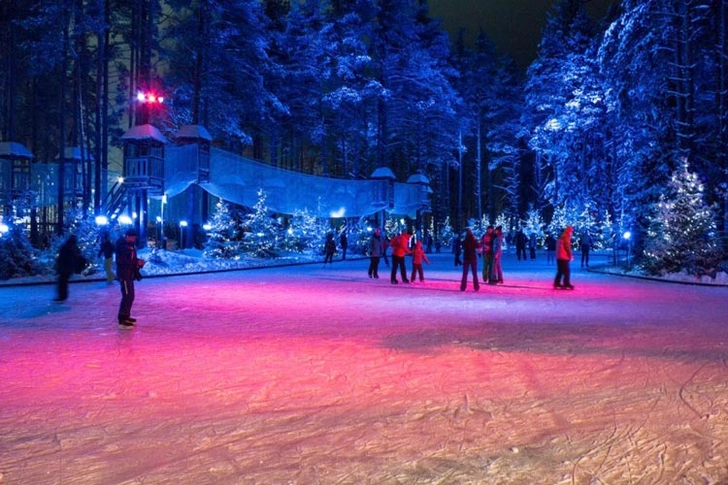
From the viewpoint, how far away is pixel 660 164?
2492 cm

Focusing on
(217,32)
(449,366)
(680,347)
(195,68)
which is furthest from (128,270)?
(217,32)

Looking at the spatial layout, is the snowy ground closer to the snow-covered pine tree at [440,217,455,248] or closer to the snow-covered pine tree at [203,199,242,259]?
the snow-covered pine tree at [203,199,242,259]

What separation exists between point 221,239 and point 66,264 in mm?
17480

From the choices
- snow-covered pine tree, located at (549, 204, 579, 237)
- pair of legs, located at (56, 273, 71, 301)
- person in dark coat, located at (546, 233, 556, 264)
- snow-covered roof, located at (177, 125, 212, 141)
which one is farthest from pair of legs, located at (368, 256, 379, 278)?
snow-covered pine tree, located at (549, 204, 579, 237)

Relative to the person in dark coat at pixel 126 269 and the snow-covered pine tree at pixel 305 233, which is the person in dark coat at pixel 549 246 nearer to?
the snow-covered pine tree at pixel 305 233

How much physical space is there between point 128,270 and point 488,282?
12.3 m

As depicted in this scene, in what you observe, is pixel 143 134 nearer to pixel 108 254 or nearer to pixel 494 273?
pixel 108 254

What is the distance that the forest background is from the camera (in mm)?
25859

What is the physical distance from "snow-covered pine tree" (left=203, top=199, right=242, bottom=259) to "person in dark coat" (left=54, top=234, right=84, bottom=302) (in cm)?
1650

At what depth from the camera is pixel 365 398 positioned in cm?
577

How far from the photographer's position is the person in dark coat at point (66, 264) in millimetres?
14078

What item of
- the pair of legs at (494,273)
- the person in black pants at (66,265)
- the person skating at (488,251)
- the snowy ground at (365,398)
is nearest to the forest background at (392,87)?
the pair of legs at (494,273)

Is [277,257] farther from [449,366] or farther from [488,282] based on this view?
[449,366]

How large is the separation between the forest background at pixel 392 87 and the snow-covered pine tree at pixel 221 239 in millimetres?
5540
